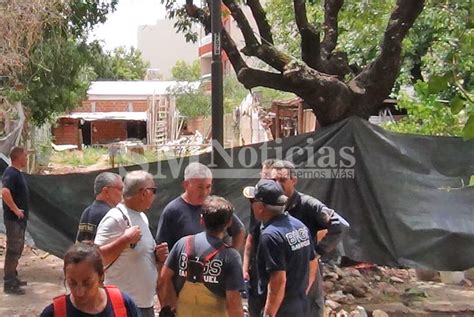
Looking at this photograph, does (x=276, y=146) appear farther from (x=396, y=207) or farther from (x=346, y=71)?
(x=346, y=71)

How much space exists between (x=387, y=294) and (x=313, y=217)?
268 centimetres

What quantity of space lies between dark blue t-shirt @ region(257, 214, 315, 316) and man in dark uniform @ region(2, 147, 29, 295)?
3.60 m

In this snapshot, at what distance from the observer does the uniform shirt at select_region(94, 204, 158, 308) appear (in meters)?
3.77

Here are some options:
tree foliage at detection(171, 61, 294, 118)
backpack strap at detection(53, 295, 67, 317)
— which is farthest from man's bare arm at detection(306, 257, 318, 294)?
tree foliage at detection(171, 61, 294, 118)

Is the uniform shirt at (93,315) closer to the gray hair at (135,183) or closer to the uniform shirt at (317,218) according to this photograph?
the gray hair at (135,183)

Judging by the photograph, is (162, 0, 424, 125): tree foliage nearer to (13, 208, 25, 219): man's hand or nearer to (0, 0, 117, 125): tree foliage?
(0, 0, 117, 125): tree foliage

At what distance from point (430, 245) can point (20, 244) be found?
4141mm

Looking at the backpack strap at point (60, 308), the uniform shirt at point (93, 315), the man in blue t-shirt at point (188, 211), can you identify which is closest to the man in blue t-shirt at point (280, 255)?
the man in blue t-shirt at point (188, 211)

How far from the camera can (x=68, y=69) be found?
40.2 ft

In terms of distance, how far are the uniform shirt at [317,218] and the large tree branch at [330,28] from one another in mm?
3788

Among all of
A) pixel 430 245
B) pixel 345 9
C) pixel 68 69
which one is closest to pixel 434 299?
pixel 430 245

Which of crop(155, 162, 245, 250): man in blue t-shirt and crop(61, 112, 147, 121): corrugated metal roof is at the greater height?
crop(155, 162, 245, 250): man in blue t-shirt

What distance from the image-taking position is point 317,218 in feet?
15.0

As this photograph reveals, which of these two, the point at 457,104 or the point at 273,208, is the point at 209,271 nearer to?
the point at 273,208
